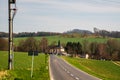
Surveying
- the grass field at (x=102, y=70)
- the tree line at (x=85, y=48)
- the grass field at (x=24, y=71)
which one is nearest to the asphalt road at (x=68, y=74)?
the grass field at (x=24, y=71)

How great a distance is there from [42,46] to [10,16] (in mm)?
156029

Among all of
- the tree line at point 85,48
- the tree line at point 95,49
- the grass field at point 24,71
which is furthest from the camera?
the tree line at point 95,49

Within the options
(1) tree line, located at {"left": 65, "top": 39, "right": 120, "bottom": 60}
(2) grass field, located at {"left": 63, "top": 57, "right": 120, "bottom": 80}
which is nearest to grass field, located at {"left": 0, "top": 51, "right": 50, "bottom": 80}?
(2) grass field, located at {"left": 63, "top": 57, "right": 120, "bottom": 80}

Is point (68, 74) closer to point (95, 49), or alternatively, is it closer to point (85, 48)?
point (95, 49)

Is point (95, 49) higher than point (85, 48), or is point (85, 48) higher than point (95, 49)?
point (85, 48)

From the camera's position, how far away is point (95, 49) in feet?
593

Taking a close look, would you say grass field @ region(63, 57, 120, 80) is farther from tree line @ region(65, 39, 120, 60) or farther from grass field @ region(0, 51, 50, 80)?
tree line @ region(65, 39, 120, 60)

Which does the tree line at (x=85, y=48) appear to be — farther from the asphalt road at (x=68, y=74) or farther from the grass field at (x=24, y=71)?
the grass field at (x=24, y=71)

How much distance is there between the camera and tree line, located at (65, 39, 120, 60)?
556ft

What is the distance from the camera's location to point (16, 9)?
2908 cm

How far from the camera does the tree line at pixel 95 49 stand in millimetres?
169500

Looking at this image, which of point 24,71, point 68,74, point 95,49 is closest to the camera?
point 24,71

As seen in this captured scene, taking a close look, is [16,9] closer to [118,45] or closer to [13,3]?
[13,3]

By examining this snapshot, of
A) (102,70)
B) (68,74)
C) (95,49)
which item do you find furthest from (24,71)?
(95,49)
